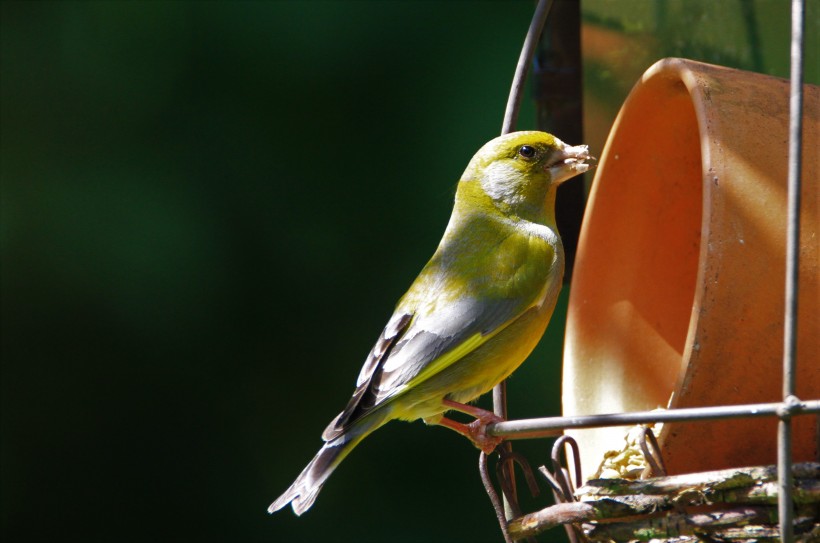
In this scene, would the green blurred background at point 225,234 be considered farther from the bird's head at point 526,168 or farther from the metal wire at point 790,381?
the metal wire at point 790,381

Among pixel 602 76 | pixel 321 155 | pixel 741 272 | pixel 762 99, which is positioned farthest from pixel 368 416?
pixel 321 155

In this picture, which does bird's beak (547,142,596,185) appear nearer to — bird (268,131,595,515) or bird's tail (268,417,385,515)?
bird (268,131,595,515)

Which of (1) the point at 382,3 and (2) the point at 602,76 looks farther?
(1) the point at 382,3

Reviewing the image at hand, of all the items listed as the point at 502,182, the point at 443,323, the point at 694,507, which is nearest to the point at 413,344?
the point at 443,323

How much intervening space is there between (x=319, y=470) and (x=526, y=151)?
1.00m

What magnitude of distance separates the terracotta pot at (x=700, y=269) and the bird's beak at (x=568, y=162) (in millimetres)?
55

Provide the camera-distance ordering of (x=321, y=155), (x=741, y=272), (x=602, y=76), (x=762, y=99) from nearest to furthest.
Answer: (x=741, y=272) < (x=762, y=99) < (x=602, y=76) < (x=321, y=155)

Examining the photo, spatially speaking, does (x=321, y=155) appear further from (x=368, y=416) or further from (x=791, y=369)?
(x=791, y=369)

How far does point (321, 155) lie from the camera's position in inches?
163

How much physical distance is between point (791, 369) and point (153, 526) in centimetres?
315

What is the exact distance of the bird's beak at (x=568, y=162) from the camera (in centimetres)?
251

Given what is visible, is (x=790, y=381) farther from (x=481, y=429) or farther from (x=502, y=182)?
(x=502, y=182)

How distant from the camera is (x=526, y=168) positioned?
103 inches

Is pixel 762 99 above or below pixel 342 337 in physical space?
above
